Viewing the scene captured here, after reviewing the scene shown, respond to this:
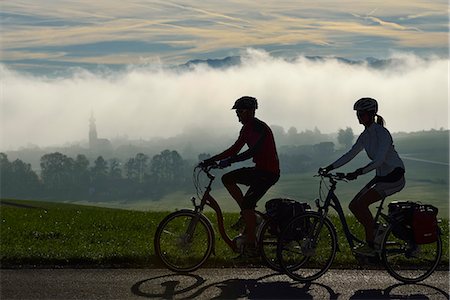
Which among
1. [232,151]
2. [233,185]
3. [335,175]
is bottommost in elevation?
[233,185]

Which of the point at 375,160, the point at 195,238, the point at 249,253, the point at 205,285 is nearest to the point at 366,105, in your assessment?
the point at 375,160

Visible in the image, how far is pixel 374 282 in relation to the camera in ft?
31.9

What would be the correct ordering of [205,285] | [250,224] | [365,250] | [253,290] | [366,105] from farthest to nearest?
[250,224]
[365,250]
[366,105]
[205,285]
[253,290]

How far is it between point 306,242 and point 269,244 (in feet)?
1.75

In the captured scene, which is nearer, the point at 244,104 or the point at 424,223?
the point at 424,223

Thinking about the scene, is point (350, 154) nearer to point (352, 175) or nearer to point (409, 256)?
point (352, 175)

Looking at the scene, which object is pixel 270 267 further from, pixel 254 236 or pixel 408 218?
pixel 408 218

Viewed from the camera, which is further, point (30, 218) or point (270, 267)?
point (30, 218)

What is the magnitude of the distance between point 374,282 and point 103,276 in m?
3.81

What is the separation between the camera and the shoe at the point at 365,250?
9984mm

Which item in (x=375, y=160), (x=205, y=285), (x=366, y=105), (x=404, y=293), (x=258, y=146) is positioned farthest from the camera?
(x=258, y=146)

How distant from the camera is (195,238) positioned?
10.3m

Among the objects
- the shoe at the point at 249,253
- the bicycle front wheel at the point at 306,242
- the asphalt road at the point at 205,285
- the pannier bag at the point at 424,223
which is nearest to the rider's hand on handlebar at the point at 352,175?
the bicycle front wheel at the point at 306,242

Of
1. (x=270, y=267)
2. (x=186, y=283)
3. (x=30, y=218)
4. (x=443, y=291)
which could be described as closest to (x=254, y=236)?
(x=270, y=267)
